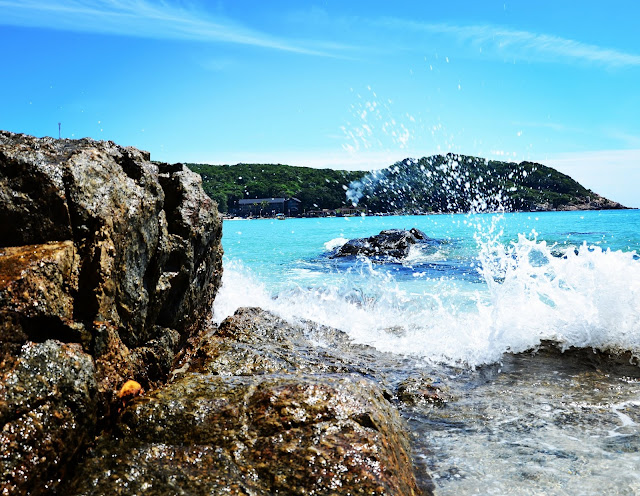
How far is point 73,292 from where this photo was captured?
3.24 metres

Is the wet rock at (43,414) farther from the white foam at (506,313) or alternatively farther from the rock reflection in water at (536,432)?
the white foam at (506,313)

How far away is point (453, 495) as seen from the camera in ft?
10.4

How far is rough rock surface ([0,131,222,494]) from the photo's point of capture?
2.56 m

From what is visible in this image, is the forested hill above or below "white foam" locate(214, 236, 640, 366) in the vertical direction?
above

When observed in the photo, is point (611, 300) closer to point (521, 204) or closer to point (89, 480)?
point (89, 480)

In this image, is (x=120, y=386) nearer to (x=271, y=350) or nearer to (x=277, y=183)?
(x=271, y=350)

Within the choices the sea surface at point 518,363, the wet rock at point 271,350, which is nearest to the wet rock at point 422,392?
the sea surface at point 518,363

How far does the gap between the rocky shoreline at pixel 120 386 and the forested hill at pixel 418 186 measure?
55.1 m

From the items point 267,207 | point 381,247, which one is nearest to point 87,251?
point 381,247

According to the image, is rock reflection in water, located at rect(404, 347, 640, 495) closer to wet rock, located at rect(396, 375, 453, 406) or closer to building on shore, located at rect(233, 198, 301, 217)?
wet rock, located at rect(396, 375, 453, 406)

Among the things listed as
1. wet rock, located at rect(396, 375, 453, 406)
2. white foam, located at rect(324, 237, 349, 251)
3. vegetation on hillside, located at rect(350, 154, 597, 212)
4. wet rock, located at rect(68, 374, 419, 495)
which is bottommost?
white foam, located at rect(324, 237, 349, 251)

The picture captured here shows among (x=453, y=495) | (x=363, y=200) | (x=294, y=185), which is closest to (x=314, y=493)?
(x=453, y=495)

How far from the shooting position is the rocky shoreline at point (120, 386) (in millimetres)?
2621

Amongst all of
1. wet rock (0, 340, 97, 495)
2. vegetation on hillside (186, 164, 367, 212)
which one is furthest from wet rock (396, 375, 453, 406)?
vegetation on hillside (186, 164, 367, 212)
